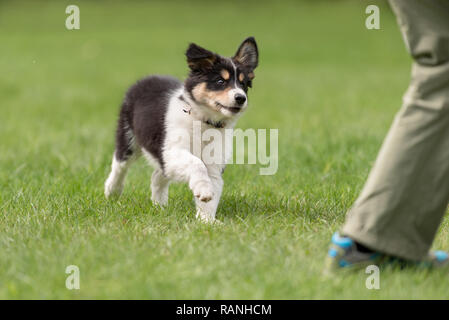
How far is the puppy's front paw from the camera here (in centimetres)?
414

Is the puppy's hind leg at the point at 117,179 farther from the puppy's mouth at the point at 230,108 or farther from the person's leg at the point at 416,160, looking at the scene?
the person's leg at the point at 416,160

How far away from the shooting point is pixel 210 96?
14.8 feet

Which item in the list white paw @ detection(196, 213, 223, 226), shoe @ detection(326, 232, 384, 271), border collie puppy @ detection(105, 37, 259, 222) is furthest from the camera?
border collie puppy @ detection(105, 37, 259, 222)

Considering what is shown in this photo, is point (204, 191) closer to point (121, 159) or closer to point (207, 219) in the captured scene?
point (207, 219)

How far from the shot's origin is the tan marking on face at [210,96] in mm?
4422

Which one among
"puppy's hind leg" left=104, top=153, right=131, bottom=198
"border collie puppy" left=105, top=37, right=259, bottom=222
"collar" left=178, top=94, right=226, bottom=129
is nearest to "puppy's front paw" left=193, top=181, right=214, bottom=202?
"border collie puppy" left=105, top=37, right=259, bottom=222

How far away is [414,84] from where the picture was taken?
3139 millimetres

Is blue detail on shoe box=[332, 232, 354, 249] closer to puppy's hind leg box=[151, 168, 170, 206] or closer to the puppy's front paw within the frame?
the puppy's front paw

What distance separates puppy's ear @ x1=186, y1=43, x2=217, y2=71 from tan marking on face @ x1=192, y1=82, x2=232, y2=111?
126 millimetres

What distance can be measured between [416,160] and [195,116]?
1.81 m

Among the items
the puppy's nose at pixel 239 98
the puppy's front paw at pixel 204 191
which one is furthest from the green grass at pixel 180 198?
the puppy's nose at pixel 239 98

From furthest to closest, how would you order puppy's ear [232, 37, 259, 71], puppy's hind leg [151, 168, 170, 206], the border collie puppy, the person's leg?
puppy's hind leg [151, 168, 170, 206] → puppy's ear [232, 37, 259, 71] → the border collie puppy → the person's leg

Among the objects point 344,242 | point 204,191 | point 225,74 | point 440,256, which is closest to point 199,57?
point 225,74
